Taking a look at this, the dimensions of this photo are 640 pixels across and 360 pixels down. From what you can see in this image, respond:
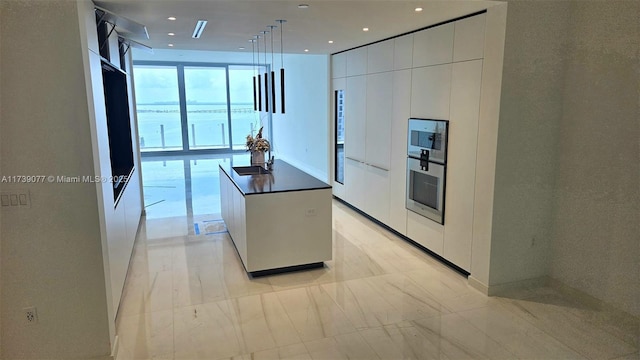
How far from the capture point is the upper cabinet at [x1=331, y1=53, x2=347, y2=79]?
21.1 feet

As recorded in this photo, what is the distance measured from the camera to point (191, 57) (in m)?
11.9

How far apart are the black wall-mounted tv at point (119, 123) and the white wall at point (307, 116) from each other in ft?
10.6

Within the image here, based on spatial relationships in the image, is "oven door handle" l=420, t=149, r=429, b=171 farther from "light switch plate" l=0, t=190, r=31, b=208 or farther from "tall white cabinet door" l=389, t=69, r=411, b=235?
"light switch plate" l=0, t=190, r=31, b=208

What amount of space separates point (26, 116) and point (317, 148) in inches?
256

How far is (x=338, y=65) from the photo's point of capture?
668cm

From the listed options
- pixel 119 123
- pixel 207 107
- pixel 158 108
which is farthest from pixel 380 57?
pixel 158 108

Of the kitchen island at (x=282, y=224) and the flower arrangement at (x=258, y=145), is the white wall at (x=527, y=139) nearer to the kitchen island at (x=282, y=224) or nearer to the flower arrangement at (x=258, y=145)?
A: the kitchen island at (x=282, y=224)

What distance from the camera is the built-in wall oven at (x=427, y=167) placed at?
4207mm

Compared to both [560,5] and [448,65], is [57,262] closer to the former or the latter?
[448,65]

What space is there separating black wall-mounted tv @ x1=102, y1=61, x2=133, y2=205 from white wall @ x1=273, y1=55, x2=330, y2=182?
3.24 m

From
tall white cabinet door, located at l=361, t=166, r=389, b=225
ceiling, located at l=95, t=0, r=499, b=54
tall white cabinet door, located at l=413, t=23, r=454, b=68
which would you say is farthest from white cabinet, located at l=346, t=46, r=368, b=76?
tall white cabinet door, located at l=361, t=166, r=389, b=225

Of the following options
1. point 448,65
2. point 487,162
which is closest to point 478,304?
point 487,162

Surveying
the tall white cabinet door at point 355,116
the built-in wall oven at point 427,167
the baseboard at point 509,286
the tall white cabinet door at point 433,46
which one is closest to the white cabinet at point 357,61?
the tall white cabinet door at point 355,116

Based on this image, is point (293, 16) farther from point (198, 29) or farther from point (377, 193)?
point (377, 193)
